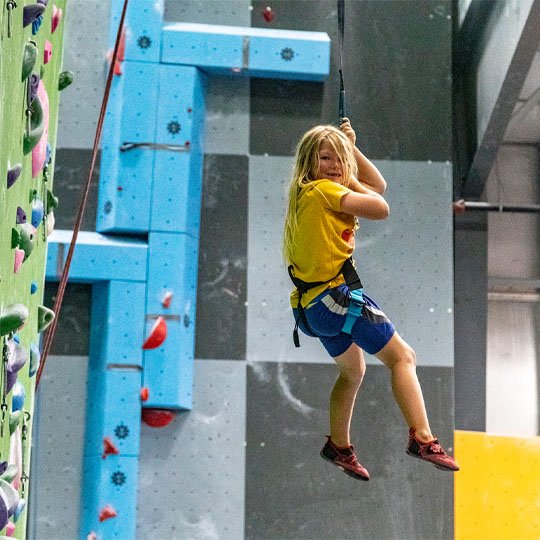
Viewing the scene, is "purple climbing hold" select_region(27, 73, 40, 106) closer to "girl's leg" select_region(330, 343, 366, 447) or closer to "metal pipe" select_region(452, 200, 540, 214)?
"girl's leg" select_region(330, 343, 366, 447)

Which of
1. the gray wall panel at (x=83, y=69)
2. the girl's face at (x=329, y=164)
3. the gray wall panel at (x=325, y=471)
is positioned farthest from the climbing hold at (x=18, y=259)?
the gray wall panel at (x=83, y=69)

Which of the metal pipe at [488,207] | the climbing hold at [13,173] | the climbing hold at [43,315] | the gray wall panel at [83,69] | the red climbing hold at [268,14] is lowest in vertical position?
the climbing hold at [43,315]

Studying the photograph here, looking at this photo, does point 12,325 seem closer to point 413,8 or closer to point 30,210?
point 30,210

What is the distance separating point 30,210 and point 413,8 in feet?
12.3

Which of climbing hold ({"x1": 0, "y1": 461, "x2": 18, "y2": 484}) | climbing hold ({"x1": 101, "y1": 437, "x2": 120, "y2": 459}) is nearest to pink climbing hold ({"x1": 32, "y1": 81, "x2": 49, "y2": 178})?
climbing hold ({"x1": 0, "y1": 461, "x2": 18, "y2": 484})

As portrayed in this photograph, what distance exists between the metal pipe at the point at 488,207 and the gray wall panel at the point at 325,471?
1.41 meters

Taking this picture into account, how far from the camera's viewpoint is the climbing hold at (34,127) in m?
2.23

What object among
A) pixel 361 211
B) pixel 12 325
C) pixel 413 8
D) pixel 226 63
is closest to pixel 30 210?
pixel 12 325

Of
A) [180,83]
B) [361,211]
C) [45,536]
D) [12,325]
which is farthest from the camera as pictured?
[180,83]

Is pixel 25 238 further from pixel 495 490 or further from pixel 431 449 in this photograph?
pixel 495 490

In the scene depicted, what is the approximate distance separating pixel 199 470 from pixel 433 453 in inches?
95.7

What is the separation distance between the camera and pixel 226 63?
5.31 meters

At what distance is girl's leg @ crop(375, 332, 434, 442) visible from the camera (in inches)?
115

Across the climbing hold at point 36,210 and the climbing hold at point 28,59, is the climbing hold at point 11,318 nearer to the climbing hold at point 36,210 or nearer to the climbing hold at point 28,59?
the climbing hold at point 28,59
